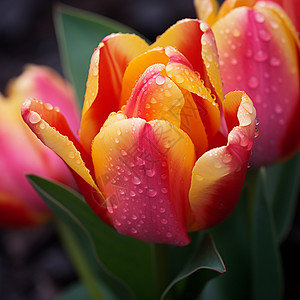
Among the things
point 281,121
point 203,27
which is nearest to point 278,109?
point 281,121

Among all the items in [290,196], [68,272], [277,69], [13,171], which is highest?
[277,69]

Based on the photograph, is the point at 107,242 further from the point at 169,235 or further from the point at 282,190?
the point at 282,190

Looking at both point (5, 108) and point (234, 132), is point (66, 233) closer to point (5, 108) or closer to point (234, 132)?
point (5, 108)

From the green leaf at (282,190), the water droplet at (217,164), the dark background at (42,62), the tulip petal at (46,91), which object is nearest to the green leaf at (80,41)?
the tulip petal at (46,91)

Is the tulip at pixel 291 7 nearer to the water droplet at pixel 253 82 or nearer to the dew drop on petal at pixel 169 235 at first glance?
the water droplet at pixel 253 82

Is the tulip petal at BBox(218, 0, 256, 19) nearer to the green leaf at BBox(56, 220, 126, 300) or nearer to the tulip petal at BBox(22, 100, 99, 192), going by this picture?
the tulip petal at BBox(22, 100, 99, 192)

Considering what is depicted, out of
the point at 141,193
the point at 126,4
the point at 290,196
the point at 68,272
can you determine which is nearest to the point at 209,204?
the point at 141,193
